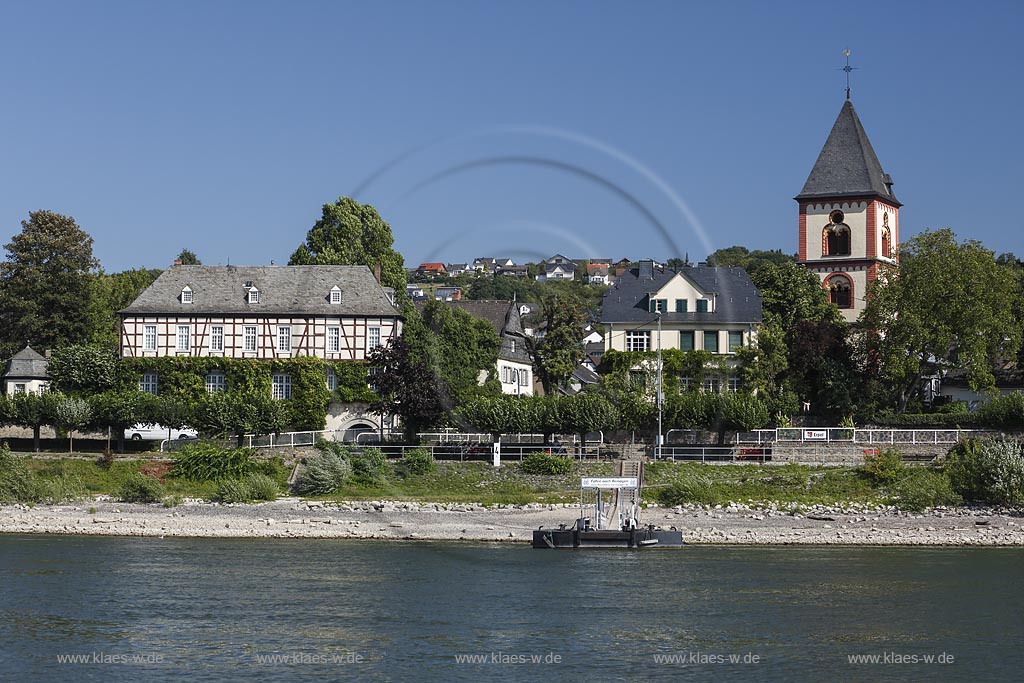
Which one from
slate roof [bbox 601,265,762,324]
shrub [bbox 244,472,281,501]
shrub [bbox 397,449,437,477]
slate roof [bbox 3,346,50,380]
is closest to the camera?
shrub [bbox 244,472,281,501]

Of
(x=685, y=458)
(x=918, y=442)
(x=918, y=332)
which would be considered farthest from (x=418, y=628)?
(x=918, y=332)

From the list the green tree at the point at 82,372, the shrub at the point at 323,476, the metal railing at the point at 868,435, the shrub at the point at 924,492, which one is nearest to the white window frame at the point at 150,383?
the green tree at the point at 82,372

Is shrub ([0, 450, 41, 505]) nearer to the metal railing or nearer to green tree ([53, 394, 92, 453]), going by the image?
green tree ([53, 394, 92, 453])

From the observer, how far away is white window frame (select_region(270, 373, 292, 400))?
3282 inches

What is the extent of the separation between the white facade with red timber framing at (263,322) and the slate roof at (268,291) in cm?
6

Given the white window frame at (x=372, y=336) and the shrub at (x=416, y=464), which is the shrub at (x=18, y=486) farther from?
the white window frame at (x=372, y=336)

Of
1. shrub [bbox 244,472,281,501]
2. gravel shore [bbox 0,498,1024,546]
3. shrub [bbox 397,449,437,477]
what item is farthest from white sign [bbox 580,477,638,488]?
shrub [bbox 244,472,281,501]

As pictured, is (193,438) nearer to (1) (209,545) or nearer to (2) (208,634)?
(1) (209,545)

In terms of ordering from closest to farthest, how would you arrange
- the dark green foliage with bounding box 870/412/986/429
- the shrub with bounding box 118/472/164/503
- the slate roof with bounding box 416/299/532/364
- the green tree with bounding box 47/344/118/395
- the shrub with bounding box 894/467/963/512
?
the shrub with bounding box 894/467/963/512 < the shrub with bounding box 118/472/164/503 < the dark green foliage with bounding box 870/412/986/429 < the green tree with bounding box 47/344/118/395 < the slate roof with bounding box 416/299/532/364

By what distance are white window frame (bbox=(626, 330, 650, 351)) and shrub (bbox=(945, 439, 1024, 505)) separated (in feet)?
72.2

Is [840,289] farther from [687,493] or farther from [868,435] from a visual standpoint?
[687,493]

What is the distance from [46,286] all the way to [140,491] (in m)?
29.8

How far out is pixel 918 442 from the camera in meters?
73.1

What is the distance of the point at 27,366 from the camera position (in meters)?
86.2
